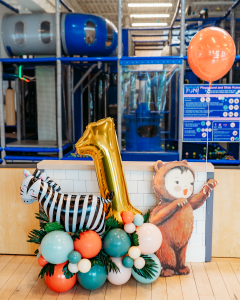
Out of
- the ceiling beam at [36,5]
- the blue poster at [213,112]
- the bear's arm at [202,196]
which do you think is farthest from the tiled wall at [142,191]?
the ceiling beam at [36,5]

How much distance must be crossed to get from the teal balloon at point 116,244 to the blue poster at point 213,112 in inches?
93.2

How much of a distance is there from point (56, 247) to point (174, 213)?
95cm

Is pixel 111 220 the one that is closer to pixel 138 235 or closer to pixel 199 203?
pixel 138 235

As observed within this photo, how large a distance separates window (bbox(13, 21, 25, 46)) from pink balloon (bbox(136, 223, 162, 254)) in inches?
133

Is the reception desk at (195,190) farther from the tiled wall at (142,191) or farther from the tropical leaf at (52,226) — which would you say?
the tropical leaf at (52,226)

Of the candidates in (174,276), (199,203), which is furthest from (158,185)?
(174,276)

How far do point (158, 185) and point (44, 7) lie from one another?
4.88 meters

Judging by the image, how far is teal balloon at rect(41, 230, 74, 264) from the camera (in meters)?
2.18

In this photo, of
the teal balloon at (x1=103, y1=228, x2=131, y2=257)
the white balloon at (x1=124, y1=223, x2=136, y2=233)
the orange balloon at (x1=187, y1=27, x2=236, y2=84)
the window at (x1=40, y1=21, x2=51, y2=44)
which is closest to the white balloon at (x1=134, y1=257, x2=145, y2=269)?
the teal balloon at (x1=103, y1=228, x2=131, y2=257)

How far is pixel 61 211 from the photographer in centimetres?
227

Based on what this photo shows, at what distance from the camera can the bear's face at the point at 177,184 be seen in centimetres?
254

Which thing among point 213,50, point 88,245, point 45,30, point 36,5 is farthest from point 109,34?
point 88,245

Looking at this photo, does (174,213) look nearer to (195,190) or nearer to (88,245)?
(195,190)

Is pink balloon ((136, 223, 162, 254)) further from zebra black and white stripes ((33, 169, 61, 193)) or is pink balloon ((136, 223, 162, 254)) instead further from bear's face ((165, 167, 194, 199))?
zebra black and white stripes ((33, 169, 61, 193))
